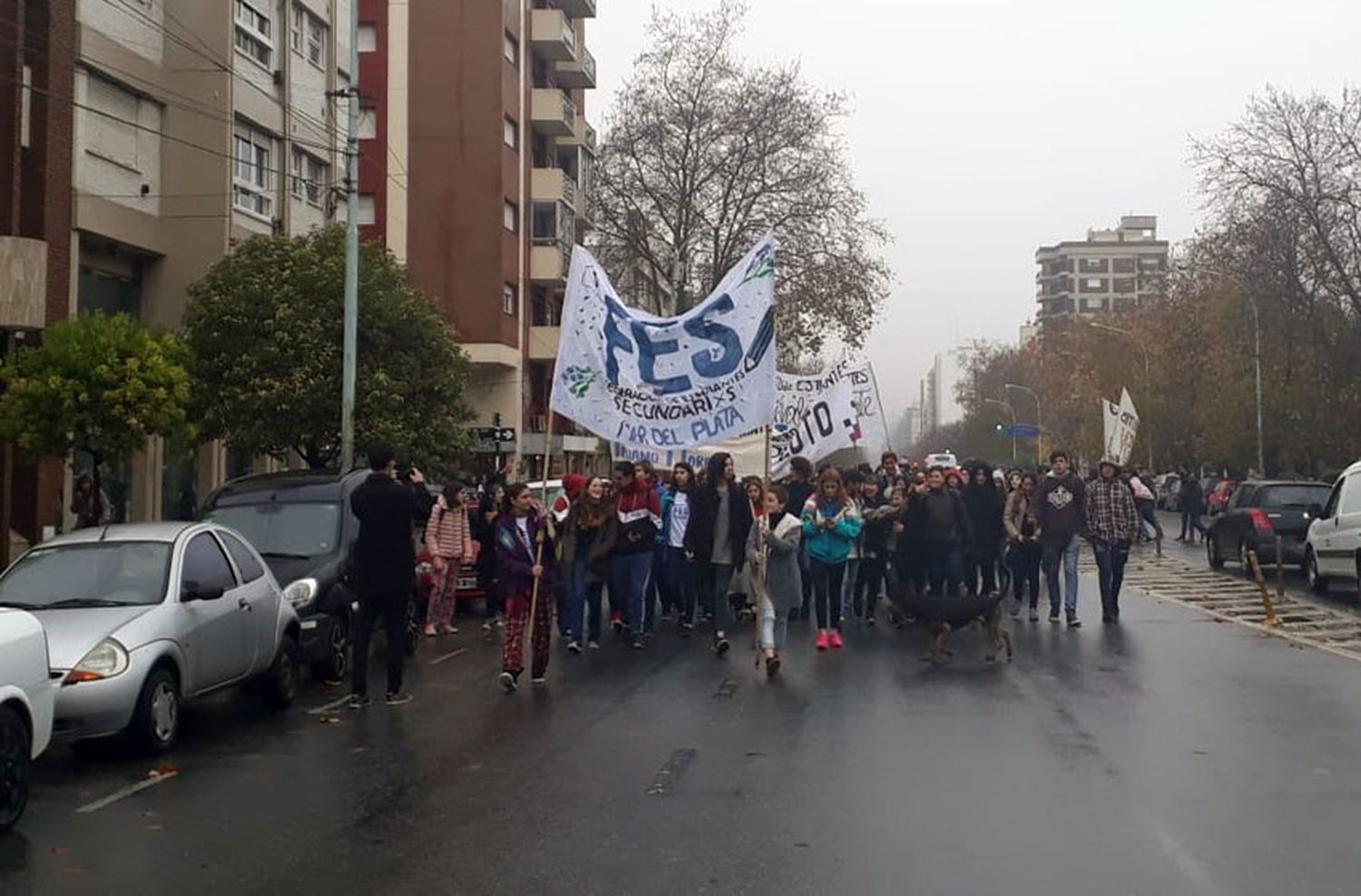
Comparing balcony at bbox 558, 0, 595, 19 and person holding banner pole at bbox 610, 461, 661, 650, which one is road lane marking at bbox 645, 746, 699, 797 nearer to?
person holding banner pole at bbox 610, 461, 661, 650

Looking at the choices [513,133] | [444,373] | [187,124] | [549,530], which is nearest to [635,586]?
[549,530]

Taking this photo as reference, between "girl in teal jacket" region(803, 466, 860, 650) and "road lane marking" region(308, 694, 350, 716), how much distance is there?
17.4ft

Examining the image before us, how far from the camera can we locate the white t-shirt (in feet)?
58.3

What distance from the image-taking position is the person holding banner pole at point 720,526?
15.2 m

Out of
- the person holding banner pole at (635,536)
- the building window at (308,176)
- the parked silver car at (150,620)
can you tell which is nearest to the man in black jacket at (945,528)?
the person holding banner pole at (635,536)

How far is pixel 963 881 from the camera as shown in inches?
250

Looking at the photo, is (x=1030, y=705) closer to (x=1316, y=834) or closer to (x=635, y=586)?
(x=1316, y=834)

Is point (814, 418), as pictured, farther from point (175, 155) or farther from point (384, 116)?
point (384, 116)

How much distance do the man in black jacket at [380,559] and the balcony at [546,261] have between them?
135 ft

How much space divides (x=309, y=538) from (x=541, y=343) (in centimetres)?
3986

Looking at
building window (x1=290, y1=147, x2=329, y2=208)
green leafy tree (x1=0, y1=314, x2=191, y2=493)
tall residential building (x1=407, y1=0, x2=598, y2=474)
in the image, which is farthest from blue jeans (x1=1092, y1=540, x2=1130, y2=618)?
tall residential building (x1=407, y1=0, x2=598, y2=474)

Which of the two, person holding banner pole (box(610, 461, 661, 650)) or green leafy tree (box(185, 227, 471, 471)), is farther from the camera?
green leafy tree (box(185, 227, 471, 471))

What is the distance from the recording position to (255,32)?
3095 cm

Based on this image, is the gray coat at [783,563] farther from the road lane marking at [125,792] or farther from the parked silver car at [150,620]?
the road lane marking at [125,792]
